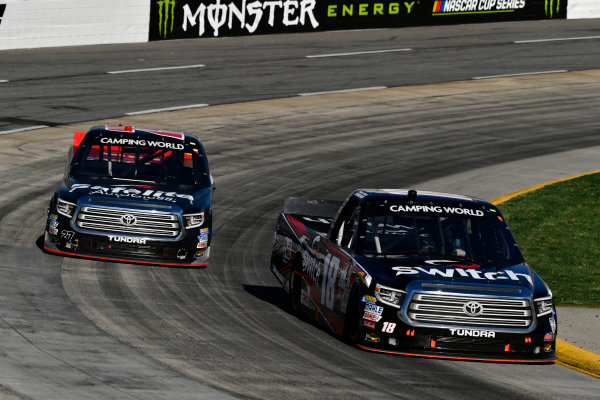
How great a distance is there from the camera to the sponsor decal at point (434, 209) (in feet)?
38.5

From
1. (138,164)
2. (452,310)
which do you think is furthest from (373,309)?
(138,164)

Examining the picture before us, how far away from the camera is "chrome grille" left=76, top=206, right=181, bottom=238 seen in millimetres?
14289

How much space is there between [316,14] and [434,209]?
1138 inches

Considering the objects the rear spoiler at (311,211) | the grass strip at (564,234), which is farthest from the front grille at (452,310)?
the rear spoiler at (311,211)

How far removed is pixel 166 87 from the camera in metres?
30.2

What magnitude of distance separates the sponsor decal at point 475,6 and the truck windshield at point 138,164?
27.7 m

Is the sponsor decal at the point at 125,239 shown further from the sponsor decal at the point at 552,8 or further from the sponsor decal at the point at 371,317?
the sponsor decal at the point at 552,8

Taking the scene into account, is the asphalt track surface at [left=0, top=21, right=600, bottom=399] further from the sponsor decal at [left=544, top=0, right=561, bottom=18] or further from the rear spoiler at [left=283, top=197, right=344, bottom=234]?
the sponsor decal at [left=544, top=0, right=561, bottom=18]

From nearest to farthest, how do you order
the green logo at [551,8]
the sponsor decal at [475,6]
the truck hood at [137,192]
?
the truck hood at [137,192] < the sponsor decal at [475,6] < the green logo at [551,8]

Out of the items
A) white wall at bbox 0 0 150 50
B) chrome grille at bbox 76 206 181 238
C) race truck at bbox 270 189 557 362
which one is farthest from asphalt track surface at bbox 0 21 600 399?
white wall at bbox 0 0 150 50

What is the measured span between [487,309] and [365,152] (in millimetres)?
14607

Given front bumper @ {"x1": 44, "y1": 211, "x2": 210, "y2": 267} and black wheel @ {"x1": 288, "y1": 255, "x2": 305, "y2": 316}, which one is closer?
black wheel @ {"x1": 288, "y1": 255, "x2": 305, "y2": 316}

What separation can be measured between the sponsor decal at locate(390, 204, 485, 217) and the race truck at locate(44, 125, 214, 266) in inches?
146

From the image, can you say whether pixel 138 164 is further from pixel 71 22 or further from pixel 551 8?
pixel 551 8
